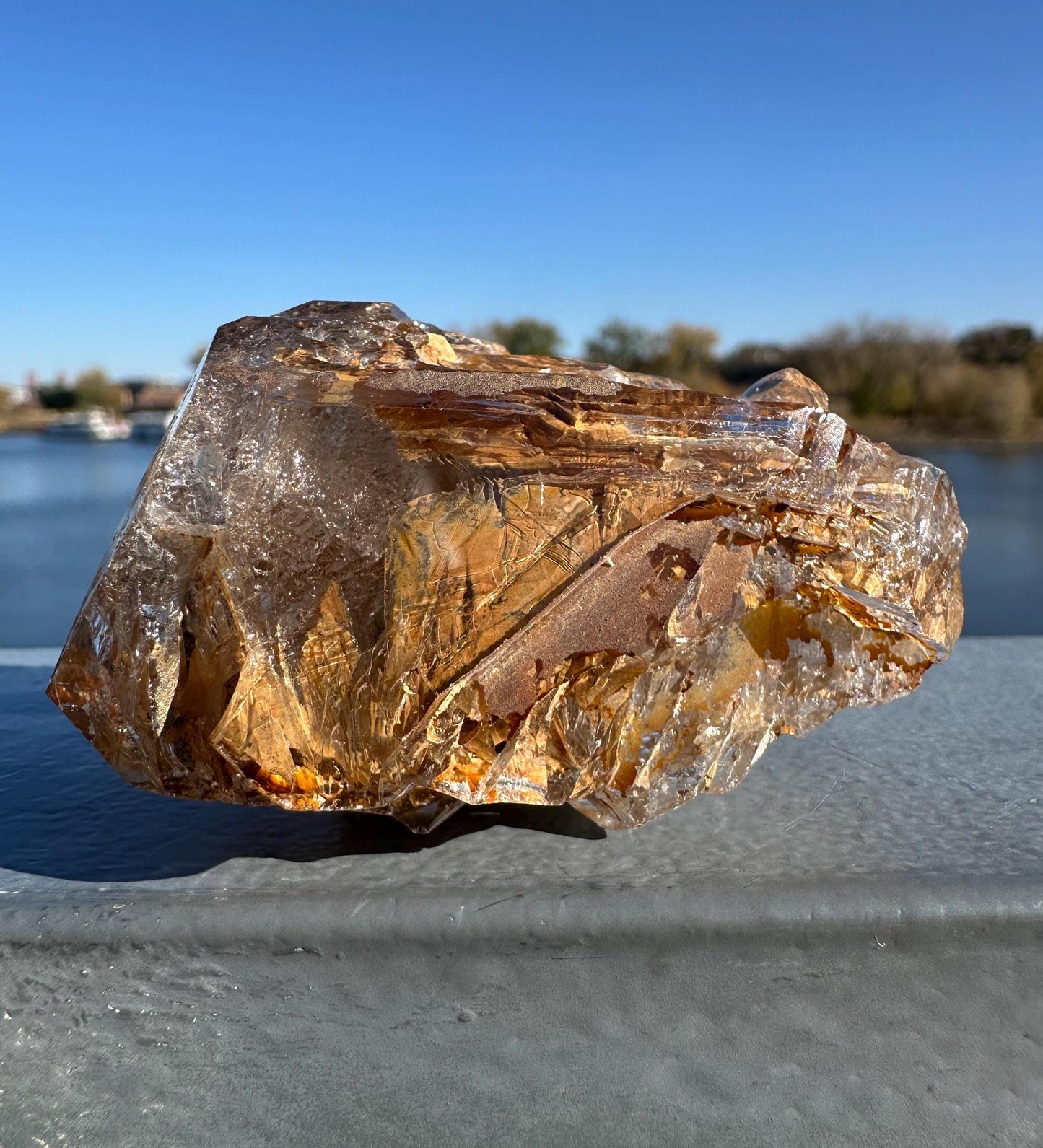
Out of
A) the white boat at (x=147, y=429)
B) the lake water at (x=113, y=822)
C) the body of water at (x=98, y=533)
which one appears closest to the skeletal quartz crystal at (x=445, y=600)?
the lake water at (x=113, y=822)

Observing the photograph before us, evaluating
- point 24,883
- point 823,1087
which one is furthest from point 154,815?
point 823,1087

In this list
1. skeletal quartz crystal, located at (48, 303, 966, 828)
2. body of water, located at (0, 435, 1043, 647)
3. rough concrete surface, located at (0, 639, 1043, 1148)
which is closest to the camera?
rough concrete surface, located at (0, 639, 1043, 1148)

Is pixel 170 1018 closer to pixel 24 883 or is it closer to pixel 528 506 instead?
pixel 24 883

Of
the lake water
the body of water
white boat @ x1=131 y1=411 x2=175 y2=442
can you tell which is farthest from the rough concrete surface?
white boat @ x1=131 y1=411 x2=175 y2=442

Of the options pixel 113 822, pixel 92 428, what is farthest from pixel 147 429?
pixel 113 822

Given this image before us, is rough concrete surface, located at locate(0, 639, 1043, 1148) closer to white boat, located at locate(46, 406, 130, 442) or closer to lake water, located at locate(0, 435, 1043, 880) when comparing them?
lake water, located at locate(0, 435, 1043, 880)

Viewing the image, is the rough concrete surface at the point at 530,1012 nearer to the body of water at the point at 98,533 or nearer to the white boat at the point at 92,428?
the body of water at the point at 98,533
